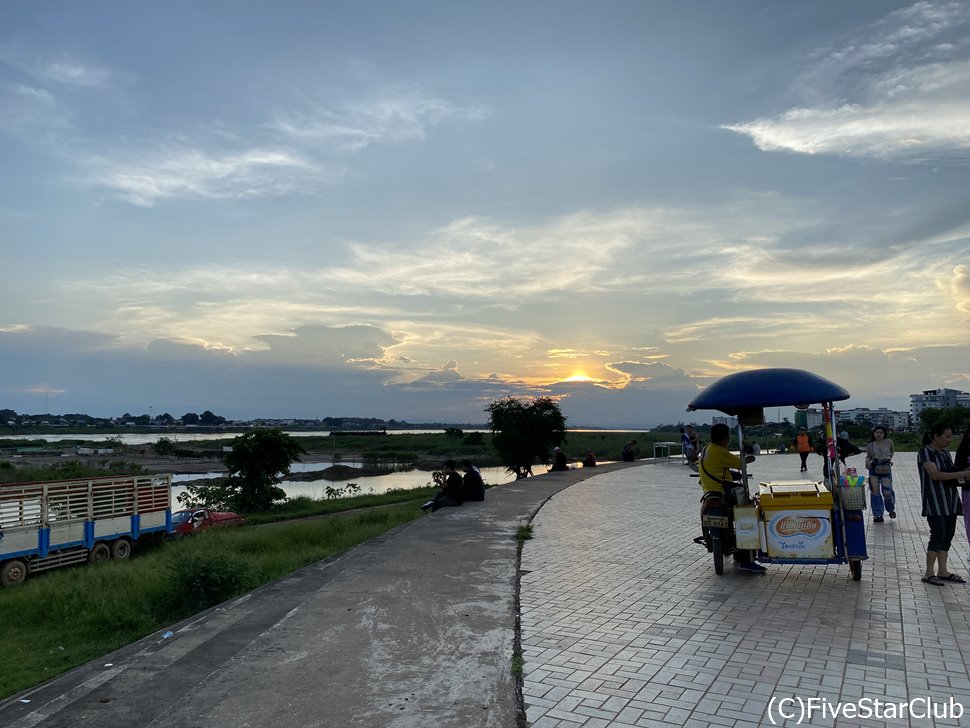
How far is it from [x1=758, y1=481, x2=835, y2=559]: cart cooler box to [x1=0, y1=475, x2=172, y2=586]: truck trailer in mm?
12608

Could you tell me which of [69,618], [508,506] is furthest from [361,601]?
[508,506]

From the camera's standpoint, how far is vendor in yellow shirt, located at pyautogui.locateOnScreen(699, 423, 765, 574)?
742 cm

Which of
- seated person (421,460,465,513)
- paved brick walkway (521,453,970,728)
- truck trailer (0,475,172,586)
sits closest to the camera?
paved brick walkway (521,453,970,728)

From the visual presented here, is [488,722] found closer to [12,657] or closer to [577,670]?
[577,670]

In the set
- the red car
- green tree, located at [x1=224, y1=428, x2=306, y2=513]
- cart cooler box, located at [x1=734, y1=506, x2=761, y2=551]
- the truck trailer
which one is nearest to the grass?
the truck trailer

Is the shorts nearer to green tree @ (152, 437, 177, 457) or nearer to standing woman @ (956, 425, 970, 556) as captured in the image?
standing woman @ (956, 425, 970, 556)

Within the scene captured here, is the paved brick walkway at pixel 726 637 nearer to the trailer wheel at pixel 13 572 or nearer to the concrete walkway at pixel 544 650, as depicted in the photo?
the concrete walkway at pixel 544 650

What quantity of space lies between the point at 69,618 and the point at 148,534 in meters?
A: 7.62

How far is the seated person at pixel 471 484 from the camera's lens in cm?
1477

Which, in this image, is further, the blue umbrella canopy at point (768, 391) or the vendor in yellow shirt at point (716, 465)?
the vendor in yellow shirt at point (716, 465)

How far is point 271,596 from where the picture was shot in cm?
715

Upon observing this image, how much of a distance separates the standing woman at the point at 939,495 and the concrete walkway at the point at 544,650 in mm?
257

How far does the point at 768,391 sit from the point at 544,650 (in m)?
3.75

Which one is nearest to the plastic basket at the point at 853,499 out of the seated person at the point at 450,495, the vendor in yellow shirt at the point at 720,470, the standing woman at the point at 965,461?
the standing woman at the point at 965,461
